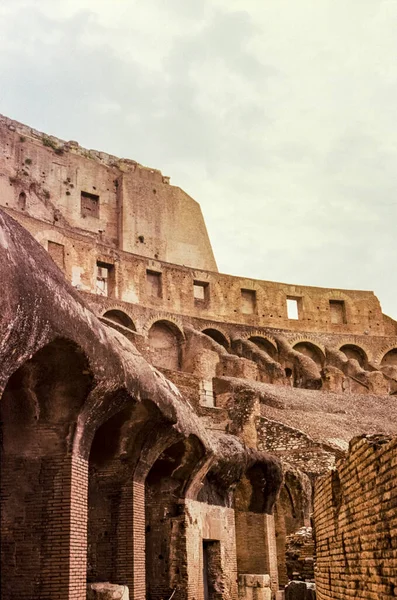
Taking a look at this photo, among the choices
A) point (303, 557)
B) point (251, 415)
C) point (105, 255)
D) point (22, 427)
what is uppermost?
point (105, 255)

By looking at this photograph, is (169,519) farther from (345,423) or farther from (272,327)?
(272,327)

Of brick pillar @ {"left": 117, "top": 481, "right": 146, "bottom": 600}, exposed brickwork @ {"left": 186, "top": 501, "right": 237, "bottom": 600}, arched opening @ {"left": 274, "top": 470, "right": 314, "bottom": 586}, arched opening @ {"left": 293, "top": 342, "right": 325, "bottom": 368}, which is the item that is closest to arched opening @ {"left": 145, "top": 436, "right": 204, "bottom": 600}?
exposed brickwork @ {"left": 186, "top": 501, "right": 237, "bottom": 600}

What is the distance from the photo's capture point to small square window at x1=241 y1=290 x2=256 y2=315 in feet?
160

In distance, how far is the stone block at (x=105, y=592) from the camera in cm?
1004

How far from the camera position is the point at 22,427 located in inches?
380

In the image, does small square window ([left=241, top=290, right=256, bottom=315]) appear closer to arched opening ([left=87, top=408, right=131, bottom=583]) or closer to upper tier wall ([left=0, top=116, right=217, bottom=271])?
upper tier wall ([left=0, top=116, right=217, bottom=271])

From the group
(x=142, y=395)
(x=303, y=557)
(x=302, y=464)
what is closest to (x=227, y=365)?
(x=302, y=464)

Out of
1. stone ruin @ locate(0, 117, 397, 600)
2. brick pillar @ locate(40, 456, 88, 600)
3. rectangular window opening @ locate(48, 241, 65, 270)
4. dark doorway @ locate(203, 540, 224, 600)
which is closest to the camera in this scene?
stone ruin @ locate(0, 117, 397, 600)

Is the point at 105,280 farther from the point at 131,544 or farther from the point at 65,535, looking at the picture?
the point at 65,535

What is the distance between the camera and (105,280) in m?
42.7

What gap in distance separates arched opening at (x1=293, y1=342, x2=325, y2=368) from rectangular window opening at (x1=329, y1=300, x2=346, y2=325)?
4.97 metres

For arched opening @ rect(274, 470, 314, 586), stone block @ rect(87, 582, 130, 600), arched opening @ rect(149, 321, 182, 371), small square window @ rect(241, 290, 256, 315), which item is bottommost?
stone block @ rect(87, 582, 130, 600)

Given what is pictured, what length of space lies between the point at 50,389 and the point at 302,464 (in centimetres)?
1518

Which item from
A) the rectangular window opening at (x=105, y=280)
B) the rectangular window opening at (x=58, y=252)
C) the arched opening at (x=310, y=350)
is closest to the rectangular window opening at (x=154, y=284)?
the rectangular window opening at (x=105, y=280)
